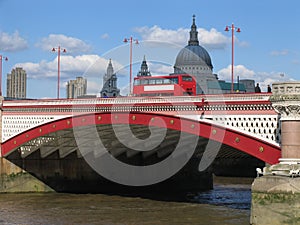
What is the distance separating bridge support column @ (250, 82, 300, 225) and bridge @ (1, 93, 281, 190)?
1.53m

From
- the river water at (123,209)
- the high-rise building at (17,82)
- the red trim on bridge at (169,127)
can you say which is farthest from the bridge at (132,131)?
the high-rise building at (17,82)

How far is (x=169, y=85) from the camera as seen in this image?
5066 cm

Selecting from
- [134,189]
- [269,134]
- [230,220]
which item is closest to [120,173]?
[134,189]

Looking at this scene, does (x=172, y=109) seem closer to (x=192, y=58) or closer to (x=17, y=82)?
(x=192, y=58)

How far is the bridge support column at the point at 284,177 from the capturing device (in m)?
28.0

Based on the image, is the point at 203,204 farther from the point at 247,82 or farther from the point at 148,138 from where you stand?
the point at 247,82

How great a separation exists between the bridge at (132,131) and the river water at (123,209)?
11.9 ft

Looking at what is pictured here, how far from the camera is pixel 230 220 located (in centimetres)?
3603

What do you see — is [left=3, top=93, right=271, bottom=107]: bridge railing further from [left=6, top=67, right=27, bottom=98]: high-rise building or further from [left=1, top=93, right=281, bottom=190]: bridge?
[left=6, top=67, right=27, bottom=98]: high-rise building

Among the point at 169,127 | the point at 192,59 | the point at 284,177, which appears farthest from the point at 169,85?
the point at 192,59

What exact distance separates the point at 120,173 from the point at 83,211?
13.0 m

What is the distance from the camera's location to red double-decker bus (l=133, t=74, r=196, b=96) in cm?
5028

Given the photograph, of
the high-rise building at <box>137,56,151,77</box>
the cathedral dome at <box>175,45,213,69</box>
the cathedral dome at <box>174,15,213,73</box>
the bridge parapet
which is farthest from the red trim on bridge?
the cathedral dome at <box>175,45,213,69</box>

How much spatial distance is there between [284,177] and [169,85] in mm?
Answer: 23103
